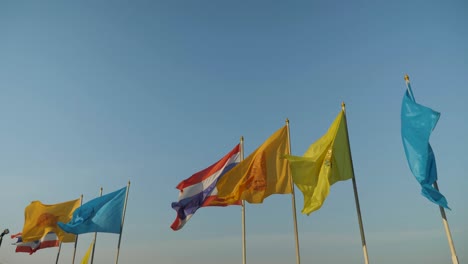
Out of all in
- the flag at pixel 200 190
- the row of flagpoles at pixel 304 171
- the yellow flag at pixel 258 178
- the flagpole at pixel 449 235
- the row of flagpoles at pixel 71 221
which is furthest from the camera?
the row of flagpoles at pixel 71 221

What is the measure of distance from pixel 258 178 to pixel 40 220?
2394 centimetres

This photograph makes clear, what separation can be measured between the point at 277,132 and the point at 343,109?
4.27 metres

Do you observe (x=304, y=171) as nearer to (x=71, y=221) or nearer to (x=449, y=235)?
(x=449, y=235)

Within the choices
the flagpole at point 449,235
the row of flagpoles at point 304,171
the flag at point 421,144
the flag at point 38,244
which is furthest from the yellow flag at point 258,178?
the flag at point 38,244

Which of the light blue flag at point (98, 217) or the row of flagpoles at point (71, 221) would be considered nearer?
the light blue flag at point (98, 217)

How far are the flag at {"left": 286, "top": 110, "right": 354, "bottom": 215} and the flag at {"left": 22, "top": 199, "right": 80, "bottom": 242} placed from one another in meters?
26.0

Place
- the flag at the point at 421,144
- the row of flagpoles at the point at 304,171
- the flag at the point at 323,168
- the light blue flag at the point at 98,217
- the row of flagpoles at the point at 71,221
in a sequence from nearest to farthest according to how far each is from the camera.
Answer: the flag at the point at 421,144, the row of flagpoles at the point at 304,171, the flag at the point at 323,168, the light blue flag at the point at 98,217, the row of flagpoles at the point at 71,221

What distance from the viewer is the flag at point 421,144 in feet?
44.4

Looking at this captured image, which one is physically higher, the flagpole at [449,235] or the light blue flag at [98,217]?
the light blue flag at [98,217]

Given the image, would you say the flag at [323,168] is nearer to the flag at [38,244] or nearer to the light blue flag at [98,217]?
the light blue flag at [98,217]

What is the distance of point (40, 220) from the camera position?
31.8 meters

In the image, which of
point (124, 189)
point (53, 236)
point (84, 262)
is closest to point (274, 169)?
point (124, 189)

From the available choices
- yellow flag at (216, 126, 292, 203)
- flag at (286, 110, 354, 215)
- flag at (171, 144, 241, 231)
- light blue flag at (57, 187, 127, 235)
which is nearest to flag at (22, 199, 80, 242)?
light blue flag at (57, 187, 127, 235)

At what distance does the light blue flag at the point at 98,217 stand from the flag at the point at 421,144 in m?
Result: 22.7
